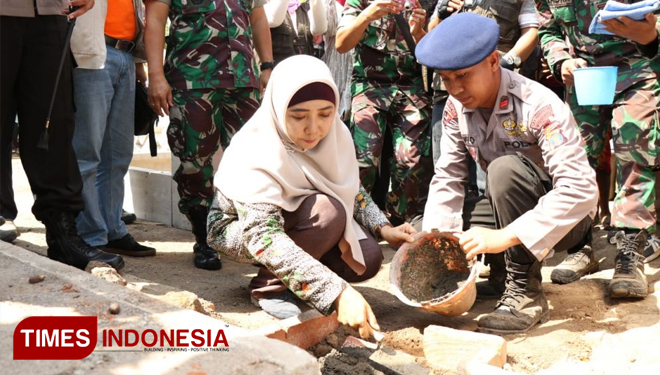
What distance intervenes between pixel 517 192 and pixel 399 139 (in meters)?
1.38

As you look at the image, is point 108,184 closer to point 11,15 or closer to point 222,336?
point 11,15

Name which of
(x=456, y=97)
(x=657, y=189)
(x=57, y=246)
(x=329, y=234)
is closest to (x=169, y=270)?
(x=57, y=246)

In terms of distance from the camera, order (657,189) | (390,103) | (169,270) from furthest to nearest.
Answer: (657,189), (390,103), (169,270)

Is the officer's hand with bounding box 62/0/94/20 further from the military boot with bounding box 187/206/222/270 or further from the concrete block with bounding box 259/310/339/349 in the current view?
the concrete block with bounding box 259/310/339/349

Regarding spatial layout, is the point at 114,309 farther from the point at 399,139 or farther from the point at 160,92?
the point at 399,139

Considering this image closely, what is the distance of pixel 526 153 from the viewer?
3305 millimetres

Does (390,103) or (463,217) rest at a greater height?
(390,103)

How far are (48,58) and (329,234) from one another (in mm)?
1570

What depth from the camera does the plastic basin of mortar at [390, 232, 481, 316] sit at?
3.23m

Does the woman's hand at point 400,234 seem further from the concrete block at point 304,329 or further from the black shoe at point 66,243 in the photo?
the black shoe at point 66,243

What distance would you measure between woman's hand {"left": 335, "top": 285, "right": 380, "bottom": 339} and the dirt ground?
45cm

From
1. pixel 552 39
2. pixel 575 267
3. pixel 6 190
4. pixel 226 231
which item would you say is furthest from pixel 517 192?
pixel 6 190

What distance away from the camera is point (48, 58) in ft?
11.3

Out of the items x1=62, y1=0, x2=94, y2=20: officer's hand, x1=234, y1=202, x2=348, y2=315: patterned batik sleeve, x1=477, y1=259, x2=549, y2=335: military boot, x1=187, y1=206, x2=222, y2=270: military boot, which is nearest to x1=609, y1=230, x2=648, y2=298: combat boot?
x1=477, y1=259, x2=549, y2=335: military boot
